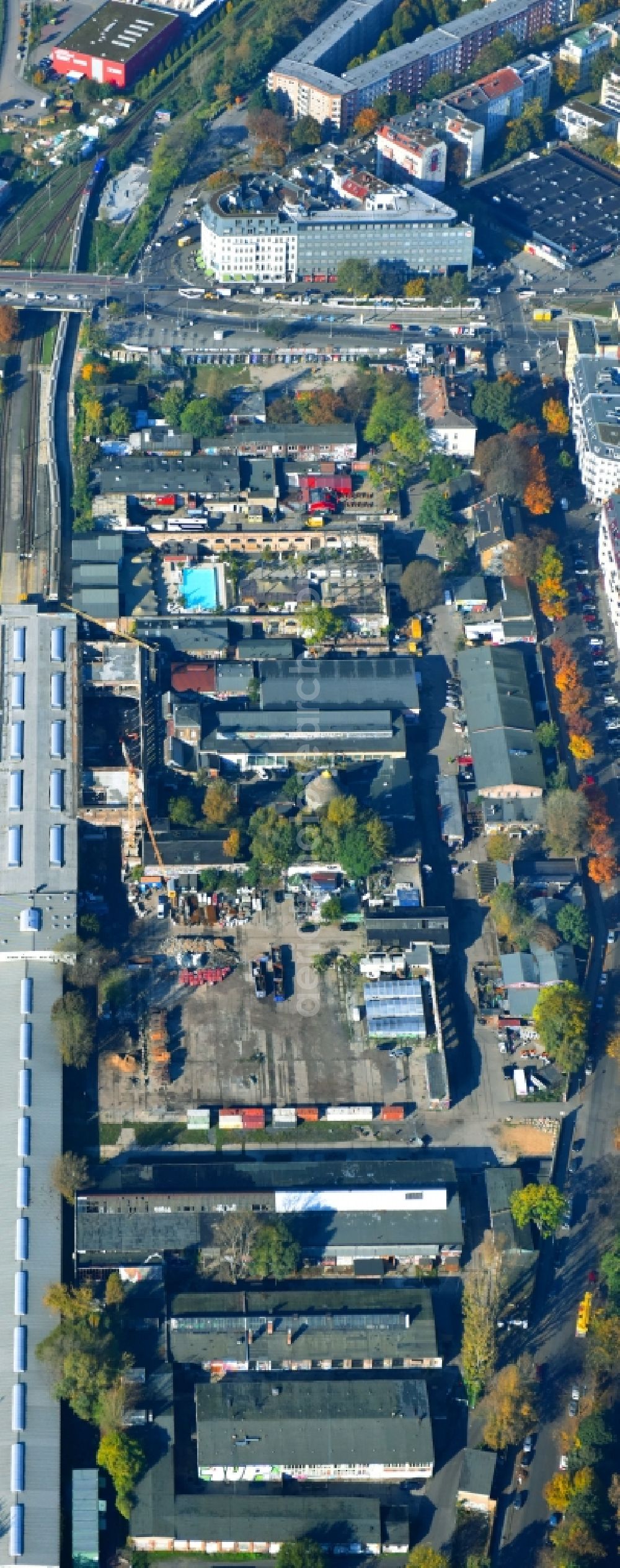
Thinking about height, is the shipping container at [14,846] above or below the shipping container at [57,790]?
below

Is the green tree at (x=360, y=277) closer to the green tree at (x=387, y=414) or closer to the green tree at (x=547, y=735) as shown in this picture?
the green tree at (x=387, y=414)

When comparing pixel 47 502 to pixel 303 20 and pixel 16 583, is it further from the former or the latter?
pixel 303 20

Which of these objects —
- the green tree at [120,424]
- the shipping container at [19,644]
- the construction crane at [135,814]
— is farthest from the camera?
the green tree at [120,424]

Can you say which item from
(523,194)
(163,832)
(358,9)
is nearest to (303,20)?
(358,9)

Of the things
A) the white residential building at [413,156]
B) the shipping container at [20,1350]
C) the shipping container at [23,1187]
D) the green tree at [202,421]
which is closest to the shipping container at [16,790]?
the shipping container at [23,1187]

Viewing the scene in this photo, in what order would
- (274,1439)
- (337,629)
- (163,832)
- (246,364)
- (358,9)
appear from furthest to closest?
(358,9) → (246,364) → (337,629) → (163,832) → (274,1439)

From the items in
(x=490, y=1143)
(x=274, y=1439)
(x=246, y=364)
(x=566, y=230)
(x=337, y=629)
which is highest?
(x=566, y=230)
